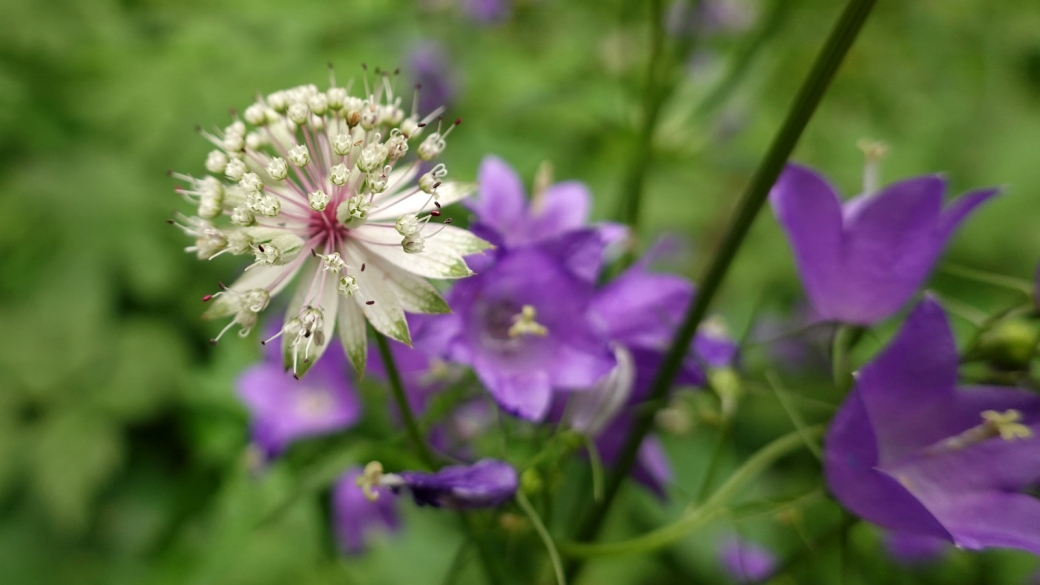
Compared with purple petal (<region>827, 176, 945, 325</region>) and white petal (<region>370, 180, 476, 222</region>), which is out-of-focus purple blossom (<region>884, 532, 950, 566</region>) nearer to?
A: purple petal (<region>827, 176, 945, 325</region>)

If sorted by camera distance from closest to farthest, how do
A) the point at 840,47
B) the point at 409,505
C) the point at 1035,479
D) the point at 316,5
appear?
the point at 840,47, the point at 1035,479, the point at 409,505, the point at 316,5

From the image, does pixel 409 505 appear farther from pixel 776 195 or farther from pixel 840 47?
pixel 840 47

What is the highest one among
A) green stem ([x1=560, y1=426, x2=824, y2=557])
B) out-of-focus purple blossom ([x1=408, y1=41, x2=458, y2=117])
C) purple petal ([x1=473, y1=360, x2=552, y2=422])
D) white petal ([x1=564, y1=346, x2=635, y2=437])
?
out-of-focus purple blossom ([x1=408, y1=41, x2=458, y2=117])

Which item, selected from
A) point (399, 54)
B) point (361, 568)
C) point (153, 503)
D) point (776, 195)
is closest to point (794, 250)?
point (776, 195)

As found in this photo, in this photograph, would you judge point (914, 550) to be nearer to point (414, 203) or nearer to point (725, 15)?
point (414, 203)

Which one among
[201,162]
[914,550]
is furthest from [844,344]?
[201,162]

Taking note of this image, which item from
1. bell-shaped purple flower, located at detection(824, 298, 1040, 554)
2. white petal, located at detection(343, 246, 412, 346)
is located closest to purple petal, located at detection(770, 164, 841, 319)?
bell-shaped purple flower, located at detection(824, 298, 1040, 554)

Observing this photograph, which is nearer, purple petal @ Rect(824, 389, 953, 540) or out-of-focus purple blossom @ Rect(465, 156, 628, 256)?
purple petal @ Rect(824, 389, 953, 540)
